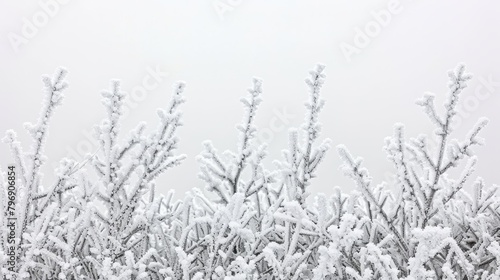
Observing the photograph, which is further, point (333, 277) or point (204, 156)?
point (204, 156)

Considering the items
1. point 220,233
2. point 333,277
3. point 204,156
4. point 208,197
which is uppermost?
point 204,156

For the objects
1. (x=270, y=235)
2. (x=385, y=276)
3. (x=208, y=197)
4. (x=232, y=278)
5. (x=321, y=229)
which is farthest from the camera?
(x=208, y=197)

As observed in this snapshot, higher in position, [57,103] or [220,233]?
[57,103]

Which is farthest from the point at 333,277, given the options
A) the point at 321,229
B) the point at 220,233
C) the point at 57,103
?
the point at 57,103

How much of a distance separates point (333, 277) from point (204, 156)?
1069 millimetres

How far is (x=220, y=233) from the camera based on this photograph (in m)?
2.40

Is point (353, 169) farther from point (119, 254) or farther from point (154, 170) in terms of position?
point (119, 254)

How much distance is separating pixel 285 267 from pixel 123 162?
1.00m

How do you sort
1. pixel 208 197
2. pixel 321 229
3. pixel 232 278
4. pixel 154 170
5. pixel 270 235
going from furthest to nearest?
pixel 208 197
pixel 270 235
pixel 154 170
pixel 321 229
pixel 232 278

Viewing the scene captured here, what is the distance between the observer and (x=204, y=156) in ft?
9.73

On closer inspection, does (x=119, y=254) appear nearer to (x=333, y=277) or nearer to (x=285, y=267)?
(x=285, y=267)

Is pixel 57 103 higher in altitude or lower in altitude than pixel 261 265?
higher

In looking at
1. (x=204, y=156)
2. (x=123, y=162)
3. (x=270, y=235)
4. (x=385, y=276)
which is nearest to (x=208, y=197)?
(x=204, y=156)

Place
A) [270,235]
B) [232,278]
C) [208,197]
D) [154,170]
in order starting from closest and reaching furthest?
1. [232,278]
2. [154,170]
3. [270,235]
4. [208,197]
